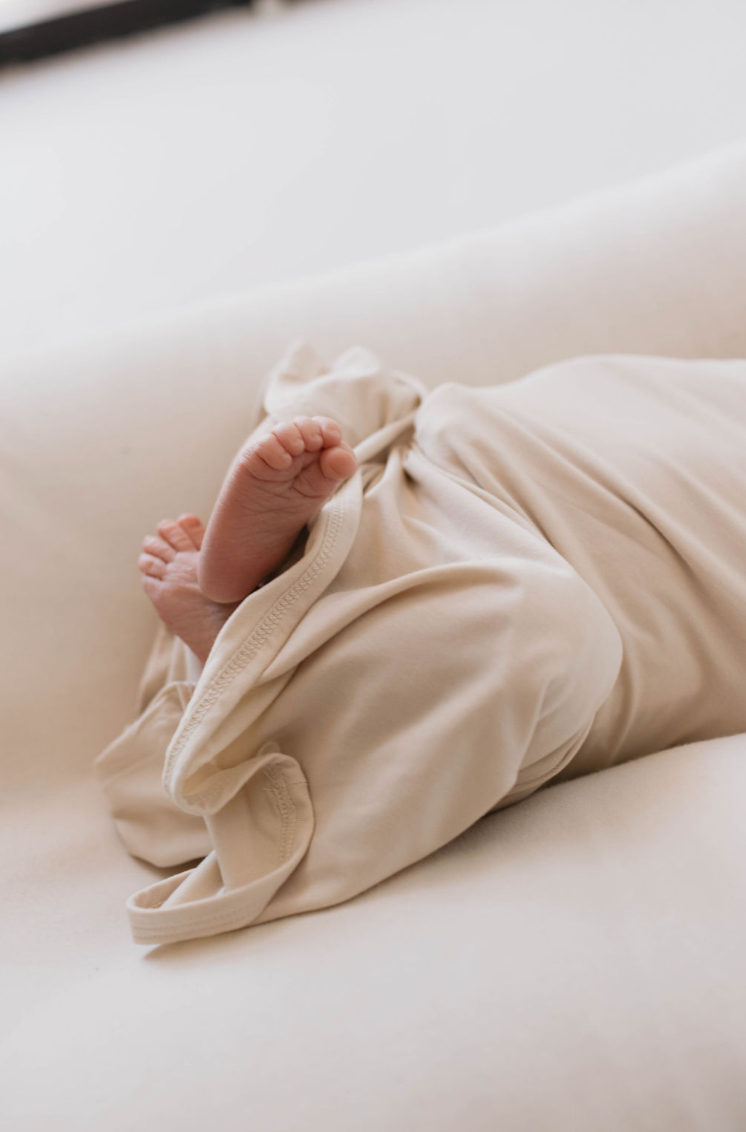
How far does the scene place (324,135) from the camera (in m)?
1.52

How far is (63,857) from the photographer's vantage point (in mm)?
791

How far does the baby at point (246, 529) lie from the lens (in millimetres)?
614

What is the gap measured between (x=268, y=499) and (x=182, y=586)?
0.18m

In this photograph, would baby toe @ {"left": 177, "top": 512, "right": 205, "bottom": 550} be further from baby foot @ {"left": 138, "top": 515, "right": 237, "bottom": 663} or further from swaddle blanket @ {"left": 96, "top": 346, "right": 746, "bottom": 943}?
swaddle blanket @ {"left": 96, "top": 346, "right": 746, "bottom": 943}

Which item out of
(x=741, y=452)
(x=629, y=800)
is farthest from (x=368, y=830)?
(x=741, y=452)

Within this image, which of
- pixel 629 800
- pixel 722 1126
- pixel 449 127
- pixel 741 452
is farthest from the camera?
pixel 449 127

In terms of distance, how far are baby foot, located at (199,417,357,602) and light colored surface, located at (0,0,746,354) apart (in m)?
0.90

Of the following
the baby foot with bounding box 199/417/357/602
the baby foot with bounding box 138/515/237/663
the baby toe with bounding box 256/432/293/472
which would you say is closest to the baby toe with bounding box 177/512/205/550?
the baby foot with bounding box 138/515/237/663

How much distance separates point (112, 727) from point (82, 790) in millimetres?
74

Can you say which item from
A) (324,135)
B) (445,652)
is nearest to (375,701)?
(445,652)

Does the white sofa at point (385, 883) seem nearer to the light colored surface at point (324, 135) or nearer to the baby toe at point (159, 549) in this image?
the baby toe at point (159, 549)

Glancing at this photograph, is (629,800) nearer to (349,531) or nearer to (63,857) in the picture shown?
(349,531)

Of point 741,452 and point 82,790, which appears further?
point 82,790

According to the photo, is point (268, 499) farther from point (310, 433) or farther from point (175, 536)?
point (175, 536)
